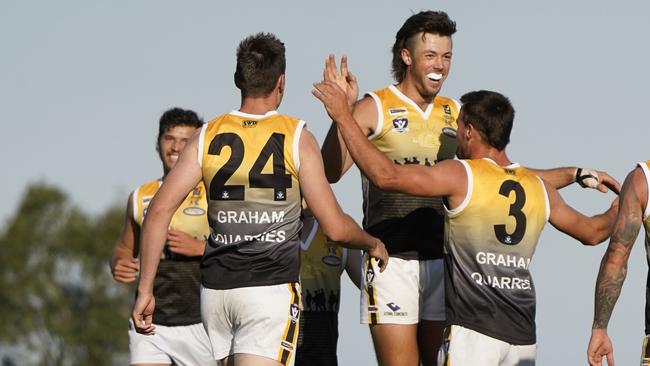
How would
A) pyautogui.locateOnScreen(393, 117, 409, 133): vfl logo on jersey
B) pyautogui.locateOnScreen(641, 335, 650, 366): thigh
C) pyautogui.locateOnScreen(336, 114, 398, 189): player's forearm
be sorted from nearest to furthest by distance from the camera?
pyautogui.locateOnScreen(641, 335, 650, 366): thigh < pyautogui.locateOnScreen(336, 114, 398, 189): player's forearm < pyautogui.locateOnScreen(393, 117, 409, 133): vfl logo on jersey

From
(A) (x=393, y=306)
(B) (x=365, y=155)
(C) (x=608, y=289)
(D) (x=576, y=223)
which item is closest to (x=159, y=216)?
(B) (x=365, y=155)

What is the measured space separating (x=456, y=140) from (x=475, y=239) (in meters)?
1.85

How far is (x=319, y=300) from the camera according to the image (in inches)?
611

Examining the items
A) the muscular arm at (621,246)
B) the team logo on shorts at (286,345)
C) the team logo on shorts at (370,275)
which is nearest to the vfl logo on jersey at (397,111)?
the team logo on shorts at (370,275)

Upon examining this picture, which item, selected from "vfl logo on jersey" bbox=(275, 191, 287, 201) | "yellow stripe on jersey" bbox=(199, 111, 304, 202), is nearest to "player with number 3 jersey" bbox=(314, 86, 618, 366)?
"yellow stripe on jersey" bbox=(199, 111, 304, 202)

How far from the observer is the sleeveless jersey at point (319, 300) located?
1543cm

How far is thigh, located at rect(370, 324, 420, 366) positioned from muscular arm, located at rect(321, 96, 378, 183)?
131cm

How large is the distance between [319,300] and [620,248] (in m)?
4.64

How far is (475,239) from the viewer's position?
1218cm

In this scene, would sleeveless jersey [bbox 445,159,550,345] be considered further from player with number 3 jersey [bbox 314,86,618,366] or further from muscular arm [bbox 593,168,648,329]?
muscular arm [bbox 593,168,648,329]

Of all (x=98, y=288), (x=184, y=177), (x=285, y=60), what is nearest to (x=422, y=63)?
(x=285, y=60)

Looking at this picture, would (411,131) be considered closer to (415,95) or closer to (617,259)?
(415,95)

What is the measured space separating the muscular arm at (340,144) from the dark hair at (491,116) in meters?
1.23

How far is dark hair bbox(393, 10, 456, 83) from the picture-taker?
13852 mm
